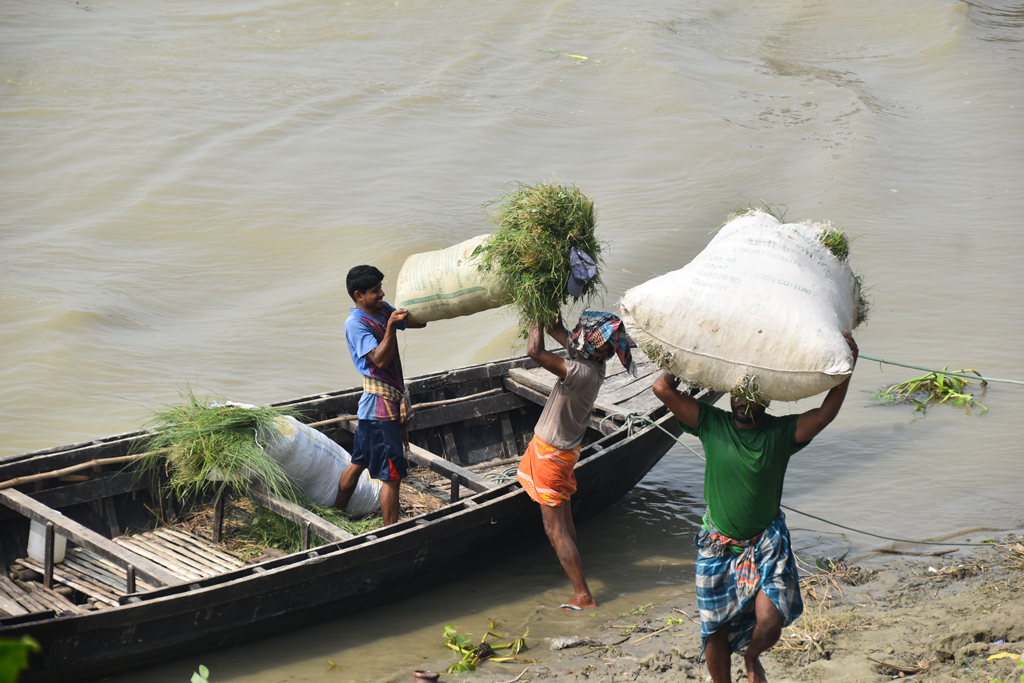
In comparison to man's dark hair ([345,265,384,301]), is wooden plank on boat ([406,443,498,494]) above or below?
below

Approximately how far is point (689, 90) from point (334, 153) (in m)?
6.10

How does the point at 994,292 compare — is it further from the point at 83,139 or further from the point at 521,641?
the point at 83,139

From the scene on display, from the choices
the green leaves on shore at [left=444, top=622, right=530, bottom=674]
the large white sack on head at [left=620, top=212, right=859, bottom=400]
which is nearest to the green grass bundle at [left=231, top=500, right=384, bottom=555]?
the green leaves on shore at [left=444, top=622, right=530, bottom=674]

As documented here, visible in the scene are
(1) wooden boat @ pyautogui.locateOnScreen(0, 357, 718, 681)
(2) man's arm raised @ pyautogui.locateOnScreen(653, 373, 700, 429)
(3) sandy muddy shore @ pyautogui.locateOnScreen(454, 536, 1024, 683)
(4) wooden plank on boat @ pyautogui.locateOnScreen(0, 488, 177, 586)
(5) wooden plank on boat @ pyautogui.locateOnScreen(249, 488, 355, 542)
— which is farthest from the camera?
(5) wooden plank on boat @ pyautogui.locateOnScreen(249, 488, 355, 542)

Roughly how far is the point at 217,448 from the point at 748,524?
9.30ft

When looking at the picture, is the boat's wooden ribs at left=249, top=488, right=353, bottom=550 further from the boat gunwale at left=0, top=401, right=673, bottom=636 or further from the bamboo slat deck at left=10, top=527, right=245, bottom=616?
the bamboo slat deck at left=10, top=527, right=245, bottom=616

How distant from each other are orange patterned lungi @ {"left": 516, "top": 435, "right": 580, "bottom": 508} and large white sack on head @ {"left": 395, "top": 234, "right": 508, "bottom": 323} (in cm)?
73

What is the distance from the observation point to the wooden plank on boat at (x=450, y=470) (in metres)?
4.94

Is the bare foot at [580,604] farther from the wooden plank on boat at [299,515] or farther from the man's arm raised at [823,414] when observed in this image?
the man's arm raised at [823,414]

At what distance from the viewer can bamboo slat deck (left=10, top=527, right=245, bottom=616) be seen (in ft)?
13.8

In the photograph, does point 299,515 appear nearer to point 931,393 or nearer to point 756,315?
point 756,315

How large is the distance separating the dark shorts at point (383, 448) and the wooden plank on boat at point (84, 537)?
42.7 inches

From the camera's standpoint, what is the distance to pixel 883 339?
8.50 metres

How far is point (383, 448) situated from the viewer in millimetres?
4613
